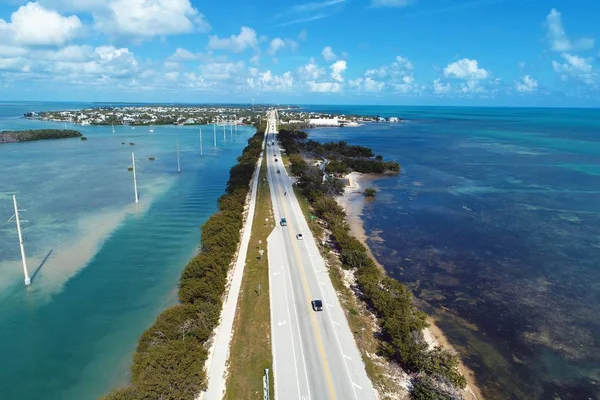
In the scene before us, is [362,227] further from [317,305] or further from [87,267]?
[87,267]

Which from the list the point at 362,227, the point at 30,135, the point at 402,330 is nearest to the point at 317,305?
the point at 402,330

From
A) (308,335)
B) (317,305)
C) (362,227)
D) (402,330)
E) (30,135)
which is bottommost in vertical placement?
(362,227)

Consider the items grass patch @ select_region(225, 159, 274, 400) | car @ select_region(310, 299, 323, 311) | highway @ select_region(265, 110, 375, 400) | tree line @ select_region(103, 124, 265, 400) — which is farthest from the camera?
car @ select_region(310, 299, 323, 311)

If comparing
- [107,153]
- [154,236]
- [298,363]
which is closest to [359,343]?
[298,363]

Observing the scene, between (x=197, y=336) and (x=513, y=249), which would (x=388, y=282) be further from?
(x=513, y=249)

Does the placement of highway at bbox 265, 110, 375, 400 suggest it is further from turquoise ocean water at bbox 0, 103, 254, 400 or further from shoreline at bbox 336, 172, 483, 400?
turquoise ocean water at bbox 0, 103, 254, 400

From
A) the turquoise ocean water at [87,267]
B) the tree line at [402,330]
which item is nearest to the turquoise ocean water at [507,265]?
the tree line at [402,330]

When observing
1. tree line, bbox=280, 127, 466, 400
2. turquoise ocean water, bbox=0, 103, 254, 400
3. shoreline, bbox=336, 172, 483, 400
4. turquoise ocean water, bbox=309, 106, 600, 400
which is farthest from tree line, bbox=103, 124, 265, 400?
turquoise ocean water, bbox=309, 106, 600, 400
